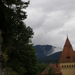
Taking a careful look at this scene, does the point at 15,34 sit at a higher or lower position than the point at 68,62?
higher

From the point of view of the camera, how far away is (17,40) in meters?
20.9

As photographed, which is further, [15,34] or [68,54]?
[68,54]

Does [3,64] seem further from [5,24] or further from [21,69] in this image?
[21,69]

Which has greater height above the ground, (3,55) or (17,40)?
(17,40)

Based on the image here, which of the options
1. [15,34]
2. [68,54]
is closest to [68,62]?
[68,54]

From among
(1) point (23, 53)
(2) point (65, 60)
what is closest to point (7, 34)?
(1) point (23, 53)

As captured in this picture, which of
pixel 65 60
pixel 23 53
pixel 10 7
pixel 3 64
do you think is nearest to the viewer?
pixel 3 64

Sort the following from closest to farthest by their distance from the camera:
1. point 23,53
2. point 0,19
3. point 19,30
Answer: point 0,19 < point 19,30 < point 23,53

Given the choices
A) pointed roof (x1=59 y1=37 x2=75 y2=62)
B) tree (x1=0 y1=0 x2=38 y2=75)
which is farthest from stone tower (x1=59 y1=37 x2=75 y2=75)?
tree (x1=0 y1=0 x2=38 y2=75)

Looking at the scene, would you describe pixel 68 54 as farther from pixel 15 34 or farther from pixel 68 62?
pixel 15 34

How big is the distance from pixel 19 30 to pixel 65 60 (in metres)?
24.9

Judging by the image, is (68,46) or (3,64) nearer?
(3,64)

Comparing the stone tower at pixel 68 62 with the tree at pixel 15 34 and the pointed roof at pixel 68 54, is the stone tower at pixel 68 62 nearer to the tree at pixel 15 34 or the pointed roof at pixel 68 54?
the pointed roof at pixel 68 54

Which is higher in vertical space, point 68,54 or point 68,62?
point 68,54
